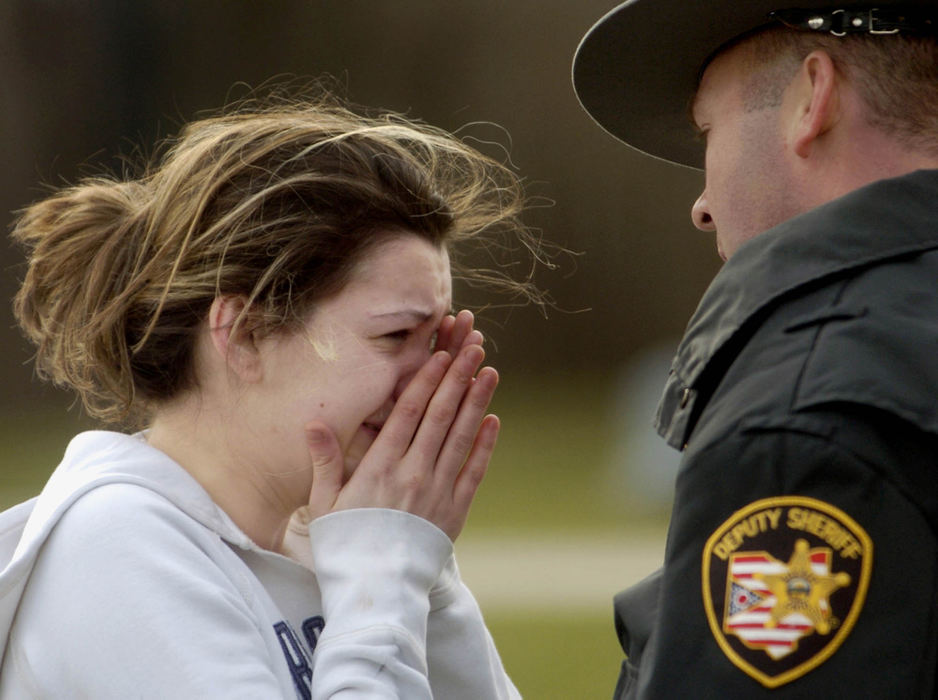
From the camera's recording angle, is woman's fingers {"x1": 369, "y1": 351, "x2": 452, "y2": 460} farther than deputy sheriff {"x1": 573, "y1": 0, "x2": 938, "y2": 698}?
Yes

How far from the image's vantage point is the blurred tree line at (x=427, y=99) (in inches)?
492

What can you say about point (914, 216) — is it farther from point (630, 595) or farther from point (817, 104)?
point (630, 595)

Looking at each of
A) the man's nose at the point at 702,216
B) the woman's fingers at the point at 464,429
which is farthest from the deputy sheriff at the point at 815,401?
the woman's fingers at the point at 464,429

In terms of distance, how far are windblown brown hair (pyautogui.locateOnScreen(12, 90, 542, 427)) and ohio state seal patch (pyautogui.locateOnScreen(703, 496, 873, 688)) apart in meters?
1.03

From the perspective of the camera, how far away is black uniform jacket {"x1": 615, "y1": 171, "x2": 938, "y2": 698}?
1.22m

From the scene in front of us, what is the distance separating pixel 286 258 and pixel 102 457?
0.45 m

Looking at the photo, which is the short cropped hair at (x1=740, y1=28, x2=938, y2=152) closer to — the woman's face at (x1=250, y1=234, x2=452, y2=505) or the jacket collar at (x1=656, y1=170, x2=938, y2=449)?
the jacket collar at (x1=656, y1=170, x2=938, y2=449)

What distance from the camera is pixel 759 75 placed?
1836mm

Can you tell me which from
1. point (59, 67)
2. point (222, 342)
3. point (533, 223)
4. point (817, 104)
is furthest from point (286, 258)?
point (59, 67)

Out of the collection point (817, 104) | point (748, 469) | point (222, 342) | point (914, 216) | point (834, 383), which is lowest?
point (222, 342)

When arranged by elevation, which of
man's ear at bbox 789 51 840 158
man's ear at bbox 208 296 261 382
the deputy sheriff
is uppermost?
man's ear at bbox 789 51 840 158

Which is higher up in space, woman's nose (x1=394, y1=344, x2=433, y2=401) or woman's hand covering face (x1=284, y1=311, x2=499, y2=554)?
woman's nose (x1=394, y1=344, x2=433, y2=401)

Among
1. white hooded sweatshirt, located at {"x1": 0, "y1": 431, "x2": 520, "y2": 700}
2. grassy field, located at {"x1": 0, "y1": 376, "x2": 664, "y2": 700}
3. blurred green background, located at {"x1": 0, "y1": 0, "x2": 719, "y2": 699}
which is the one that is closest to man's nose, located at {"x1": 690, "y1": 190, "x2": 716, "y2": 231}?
white hooded sweatshirt, located at {"x1": 0, "y1": 431, "x2": 520, "y2": 700}

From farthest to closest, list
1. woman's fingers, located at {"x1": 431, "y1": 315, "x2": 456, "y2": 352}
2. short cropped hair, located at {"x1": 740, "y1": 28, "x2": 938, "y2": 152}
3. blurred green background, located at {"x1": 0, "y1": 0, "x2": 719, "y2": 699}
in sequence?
1. blurred green background, located at {"x1": 0, "y1": 0, "x2": 719, "y2": 699}
2. woman's fingers, located at {"x1": 431, "y1": 315, "x2": 456, "y2": 352}
3. short cropped hair, located at {"x1": 740, "y1": 28, "x2": 938, "y2": 152}
